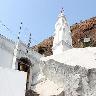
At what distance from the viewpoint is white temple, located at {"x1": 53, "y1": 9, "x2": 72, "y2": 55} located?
27780 mm

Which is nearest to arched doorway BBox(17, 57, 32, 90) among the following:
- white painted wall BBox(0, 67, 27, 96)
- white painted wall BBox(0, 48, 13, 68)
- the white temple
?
white painted wall BBox(0, 48, 13, 68)

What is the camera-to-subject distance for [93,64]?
19.0m

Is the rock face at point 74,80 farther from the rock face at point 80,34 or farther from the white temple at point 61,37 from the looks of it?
the rock face at point 80,34

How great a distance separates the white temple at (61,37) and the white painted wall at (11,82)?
12702mm

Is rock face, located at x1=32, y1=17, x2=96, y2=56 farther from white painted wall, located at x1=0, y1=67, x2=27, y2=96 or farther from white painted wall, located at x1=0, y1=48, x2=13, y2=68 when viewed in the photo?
white painted wall, located at x1=0, y1=67, x2=27, y2=96

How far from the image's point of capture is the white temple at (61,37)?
27780mm

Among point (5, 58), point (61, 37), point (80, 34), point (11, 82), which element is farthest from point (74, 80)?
point (80, 34)

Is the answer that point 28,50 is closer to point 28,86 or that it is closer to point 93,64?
point 28,86

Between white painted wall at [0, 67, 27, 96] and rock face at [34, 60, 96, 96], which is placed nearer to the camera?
white painted wall at [0, 67, 27, 96]

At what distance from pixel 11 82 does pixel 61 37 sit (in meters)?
14.8

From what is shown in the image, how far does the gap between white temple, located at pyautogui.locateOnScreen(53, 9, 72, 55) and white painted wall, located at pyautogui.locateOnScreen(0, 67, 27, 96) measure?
12702 millimetres

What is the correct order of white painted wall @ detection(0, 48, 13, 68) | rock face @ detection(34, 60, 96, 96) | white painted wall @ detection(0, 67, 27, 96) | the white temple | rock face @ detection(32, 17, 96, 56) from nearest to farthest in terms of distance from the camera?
white painted wall @ detection(0, 67, 27, 96), rock face @ detection(34, 60, 96, 96), white painted wall @ detection(0, 48, 13, 68), the white temple, rock face @ detection(32, 17, 96, 56)

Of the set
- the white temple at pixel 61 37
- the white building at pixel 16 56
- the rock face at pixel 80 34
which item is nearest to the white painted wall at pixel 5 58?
the white building at pixel 16 56

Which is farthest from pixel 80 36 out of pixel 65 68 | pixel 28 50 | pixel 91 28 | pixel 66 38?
pixel 65 68
